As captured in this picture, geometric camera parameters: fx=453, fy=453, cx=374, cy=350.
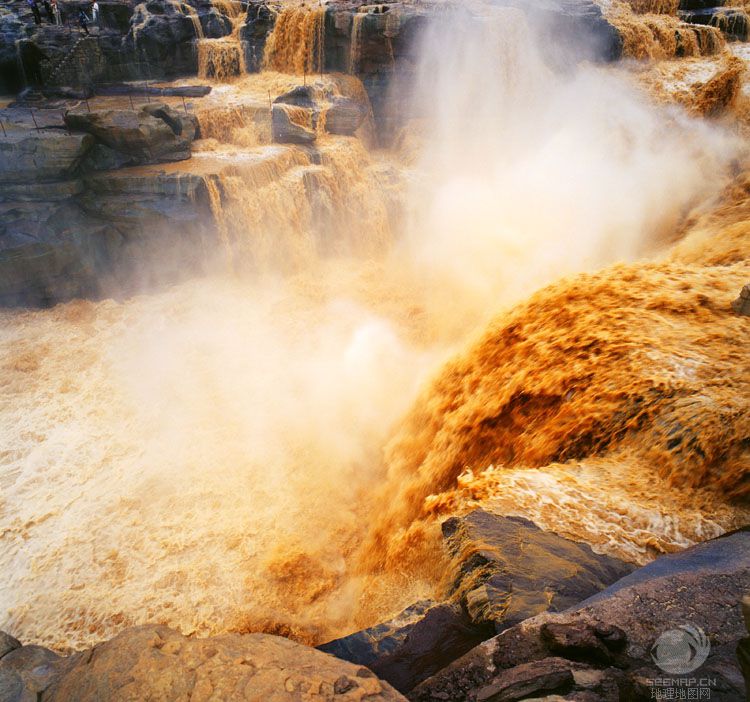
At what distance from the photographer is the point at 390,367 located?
7691 mm

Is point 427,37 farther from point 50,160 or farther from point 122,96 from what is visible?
point 50,160

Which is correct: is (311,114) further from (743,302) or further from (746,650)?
(746,650)

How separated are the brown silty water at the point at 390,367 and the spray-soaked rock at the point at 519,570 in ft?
0.59

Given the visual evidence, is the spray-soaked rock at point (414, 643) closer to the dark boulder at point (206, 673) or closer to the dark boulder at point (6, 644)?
the dark boulder at point (206, 673)

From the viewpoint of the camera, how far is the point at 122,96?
11914 mm

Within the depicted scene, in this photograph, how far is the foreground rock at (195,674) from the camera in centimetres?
272

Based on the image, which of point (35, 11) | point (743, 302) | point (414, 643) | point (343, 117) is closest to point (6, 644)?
point (414, 643)

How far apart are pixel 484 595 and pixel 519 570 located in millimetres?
300

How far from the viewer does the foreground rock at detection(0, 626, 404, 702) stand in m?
2.72

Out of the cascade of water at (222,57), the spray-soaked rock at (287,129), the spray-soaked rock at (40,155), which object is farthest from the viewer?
the cascade of water at (222,57)

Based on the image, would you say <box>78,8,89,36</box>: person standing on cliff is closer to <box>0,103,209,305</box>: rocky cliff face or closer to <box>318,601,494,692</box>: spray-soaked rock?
<box>0,103,209,305</box>: rocky cliff face

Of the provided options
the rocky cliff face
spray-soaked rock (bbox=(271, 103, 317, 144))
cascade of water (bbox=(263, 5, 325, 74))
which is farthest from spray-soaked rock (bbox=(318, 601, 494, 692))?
cascade of water (bbox=(263, 5, 325, 74))

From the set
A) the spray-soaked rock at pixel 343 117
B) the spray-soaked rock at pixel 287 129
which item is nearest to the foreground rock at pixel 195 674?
the spray-soaked rock at pixel 287 129

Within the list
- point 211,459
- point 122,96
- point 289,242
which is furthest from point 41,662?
point 122,96
